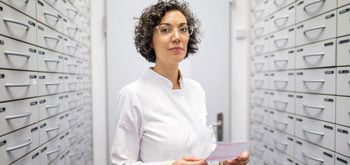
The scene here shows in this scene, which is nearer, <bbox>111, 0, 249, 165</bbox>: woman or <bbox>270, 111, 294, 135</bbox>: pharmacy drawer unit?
<bbox>111, 0, 249, 165</bbox>: woman

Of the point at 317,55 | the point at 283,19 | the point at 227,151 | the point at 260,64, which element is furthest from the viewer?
the point at 260,64

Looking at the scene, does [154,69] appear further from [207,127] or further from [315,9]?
[315,9]

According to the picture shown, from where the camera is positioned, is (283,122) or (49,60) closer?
(49,60)

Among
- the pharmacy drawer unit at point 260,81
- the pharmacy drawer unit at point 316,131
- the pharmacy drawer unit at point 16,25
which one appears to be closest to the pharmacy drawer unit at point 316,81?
the pharmacy drawer unit at point 316,131

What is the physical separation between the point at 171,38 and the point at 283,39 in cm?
80

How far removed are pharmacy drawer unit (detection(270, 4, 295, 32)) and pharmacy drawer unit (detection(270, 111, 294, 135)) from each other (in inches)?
19.7

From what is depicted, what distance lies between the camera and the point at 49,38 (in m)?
1.18

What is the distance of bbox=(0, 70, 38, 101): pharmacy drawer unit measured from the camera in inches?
32.0

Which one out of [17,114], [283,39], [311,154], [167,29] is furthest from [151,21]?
[311,154]

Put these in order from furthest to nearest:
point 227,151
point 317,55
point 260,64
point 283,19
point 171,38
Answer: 1. point 260,64
2. point 283,19
3. point 317,55
4. point 171,38
5. point 227,151

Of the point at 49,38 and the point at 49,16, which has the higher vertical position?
the point at 49,16

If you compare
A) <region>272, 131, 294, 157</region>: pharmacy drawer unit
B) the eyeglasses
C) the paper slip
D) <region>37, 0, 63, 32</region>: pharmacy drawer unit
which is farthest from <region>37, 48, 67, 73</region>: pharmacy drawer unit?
<region>272, 131, 294, 157</region>: pharmacy drawer unit

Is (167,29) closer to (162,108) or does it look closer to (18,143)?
(162,108)

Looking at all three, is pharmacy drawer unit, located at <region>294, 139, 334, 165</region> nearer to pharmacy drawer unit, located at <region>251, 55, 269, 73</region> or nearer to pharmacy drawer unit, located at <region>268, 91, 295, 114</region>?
pharmacy drawer unit, located at <region>268, 91, 295, 114</region>
